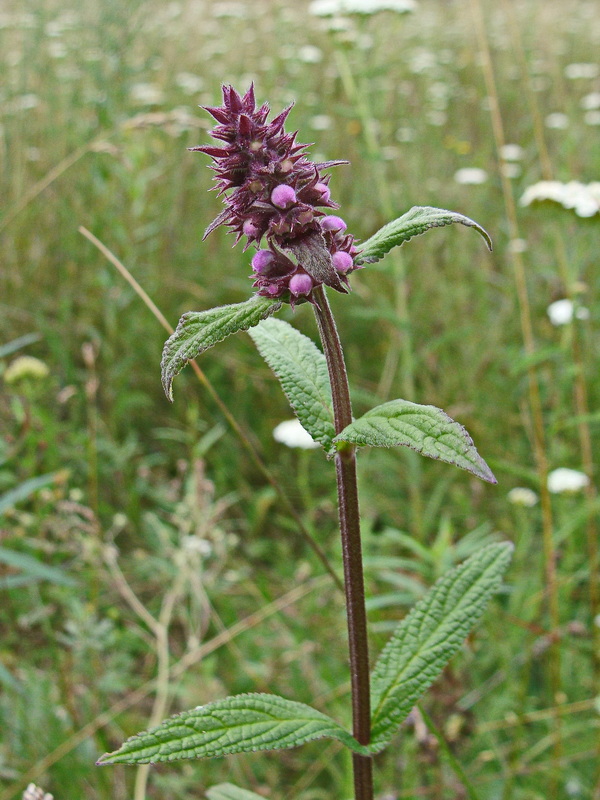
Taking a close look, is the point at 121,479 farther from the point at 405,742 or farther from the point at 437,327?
the point at 437,327

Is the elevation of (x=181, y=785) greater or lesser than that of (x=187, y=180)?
lesser

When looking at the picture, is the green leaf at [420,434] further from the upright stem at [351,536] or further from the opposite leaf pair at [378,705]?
the opposite leaf pair at [378,705]

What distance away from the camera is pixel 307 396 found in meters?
0.88

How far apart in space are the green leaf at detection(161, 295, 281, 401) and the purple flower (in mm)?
37

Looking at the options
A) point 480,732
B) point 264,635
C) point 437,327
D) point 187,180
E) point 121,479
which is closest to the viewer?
point 480,732

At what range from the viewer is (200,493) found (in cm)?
196

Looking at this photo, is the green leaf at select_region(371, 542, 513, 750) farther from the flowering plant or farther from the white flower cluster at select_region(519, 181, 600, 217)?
the white flower cluster at select_region(519, 181, 600, 217)

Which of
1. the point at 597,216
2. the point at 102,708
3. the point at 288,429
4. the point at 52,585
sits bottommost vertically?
the point at 102,708

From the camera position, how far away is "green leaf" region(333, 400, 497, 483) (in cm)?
64

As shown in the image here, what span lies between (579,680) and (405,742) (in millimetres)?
521

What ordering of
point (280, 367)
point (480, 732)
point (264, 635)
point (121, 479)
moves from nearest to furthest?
point (280, 367), point (480, 732), point (264, 635), point (121, 479)

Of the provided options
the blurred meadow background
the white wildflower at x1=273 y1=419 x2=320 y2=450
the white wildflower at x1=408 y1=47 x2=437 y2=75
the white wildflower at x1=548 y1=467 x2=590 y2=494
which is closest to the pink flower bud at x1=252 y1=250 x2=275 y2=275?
the blurred meadow background

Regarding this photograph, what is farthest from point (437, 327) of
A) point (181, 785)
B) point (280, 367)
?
point (280, 367)

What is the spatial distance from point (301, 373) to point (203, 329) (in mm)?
205
